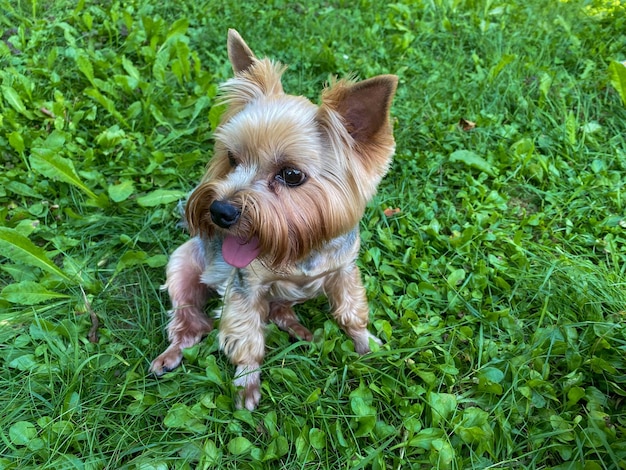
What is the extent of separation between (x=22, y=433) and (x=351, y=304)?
6.48 feet

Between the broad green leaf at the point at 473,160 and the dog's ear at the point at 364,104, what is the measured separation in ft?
6.17

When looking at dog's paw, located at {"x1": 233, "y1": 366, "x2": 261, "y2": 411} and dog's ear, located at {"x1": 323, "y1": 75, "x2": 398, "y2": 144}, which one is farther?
dog's paw, located at {"x1": 233, "y1": 366, "x2": 261, "y2": 411}

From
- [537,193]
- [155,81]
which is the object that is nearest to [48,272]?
[155,81]

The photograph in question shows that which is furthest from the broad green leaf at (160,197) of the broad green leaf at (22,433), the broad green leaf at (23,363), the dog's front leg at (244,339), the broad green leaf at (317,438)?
the broad green leaf at (317,438)

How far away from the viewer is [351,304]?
292 cm

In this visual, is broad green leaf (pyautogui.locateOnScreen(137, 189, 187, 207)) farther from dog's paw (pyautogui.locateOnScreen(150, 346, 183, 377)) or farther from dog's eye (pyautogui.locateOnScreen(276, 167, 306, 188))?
dog's eye (pyautogui.locateOnScreen(276, 167, 306, 188))

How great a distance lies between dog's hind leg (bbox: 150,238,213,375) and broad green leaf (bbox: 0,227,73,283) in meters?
0.82

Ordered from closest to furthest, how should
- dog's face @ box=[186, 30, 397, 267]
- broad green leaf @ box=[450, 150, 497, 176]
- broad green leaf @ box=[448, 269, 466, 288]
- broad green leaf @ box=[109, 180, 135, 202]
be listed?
dog's face @ box=[186, 30, 397, 267], broad green leaf @ box=[448, 269, 466, 288], broad green leaf @ box=[109, 180, 135, 202], broad green leaf @ box=[450, 150, 497, 176]

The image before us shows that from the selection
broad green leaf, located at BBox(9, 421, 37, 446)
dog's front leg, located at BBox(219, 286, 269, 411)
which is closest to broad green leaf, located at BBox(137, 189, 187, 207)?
dog's front leg, located at BBox(219, 286, 269, 411)

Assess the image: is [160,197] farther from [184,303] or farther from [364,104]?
[364,104]

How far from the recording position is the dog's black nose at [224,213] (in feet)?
7.06

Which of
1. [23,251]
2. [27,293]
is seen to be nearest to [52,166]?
[23,251]

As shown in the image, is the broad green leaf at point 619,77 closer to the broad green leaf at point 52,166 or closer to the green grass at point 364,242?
the green grass at point 364,242

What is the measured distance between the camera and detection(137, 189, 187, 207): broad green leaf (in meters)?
3.56
